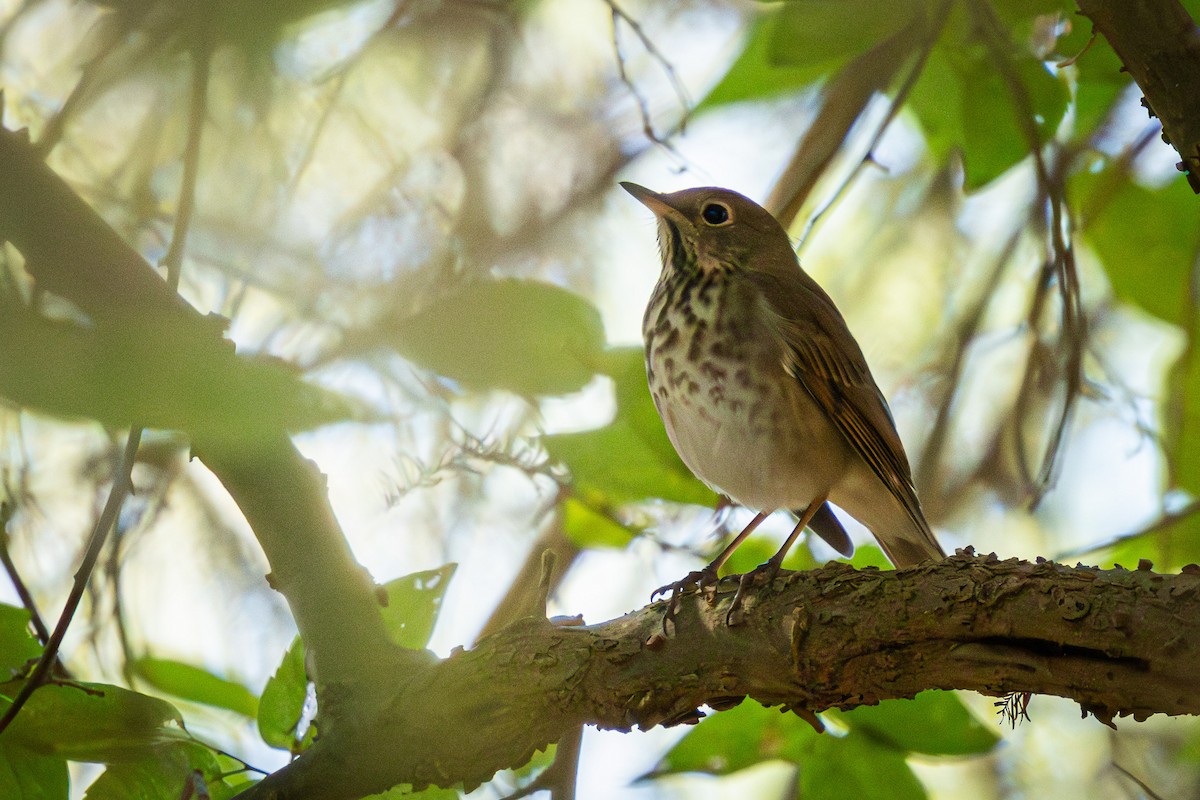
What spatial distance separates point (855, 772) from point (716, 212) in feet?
6.67

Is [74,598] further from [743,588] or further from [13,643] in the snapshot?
[743,588]

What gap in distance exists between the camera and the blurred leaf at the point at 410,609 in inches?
95.3

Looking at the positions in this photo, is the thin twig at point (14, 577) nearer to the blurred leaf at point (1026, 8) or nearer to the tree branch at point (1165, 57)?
the tree branch at point (1165, 57)

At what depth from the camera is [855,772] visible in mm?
2416

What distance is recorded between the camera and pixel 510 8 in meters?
3.81

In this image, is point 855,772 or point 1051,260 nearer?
point 855,772

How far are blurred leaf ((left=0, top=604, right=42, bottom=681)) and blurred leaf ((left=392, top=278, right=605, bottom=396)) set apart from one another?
1.18 m

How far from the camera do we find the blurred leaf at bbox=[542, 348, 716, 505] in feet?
8.20

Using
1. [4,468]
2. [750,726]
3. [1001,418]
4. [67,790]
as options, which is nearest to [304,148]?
[4,468]

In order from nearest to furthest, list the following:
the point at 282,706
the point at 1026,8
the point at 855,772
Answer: the point at 282,706
the point at 855,772
the point at 1026,8

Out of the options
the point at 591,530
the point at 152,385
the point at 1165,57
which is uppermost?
the point at 1165,57

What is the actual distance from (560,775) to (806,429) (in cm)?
127

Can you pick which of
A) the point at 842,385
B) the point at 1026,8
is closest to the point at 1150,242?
the point at 1026,8

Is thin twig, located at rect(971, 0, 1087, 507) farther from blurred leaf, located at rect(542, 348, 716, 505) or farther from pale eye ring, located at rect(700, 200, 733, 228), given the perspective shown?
blurred leaf, located at rect(542, 348, 716, 505)
